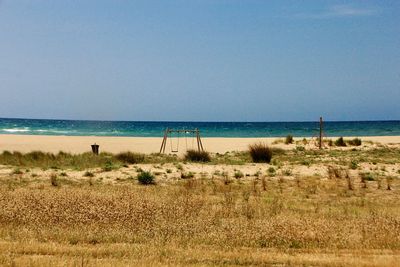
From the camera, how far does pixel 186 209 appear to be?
12016mm

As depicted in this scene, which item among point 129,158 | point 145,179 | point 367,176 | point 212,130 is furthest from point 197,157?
point 212,130

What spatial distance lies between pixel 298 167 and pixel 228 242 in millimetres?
14879

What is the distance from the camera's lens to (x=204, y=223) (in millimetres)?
10656

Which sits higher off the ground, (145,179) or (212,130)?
(145,179)

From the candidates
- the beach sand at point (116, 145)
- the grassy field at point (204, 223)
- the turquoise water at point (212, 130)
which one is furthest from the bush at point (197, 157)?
the turquoise water at point (212, 130)

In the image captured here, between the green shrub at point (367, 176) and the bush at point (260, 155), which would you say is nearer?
the green shrub at point (367, 176)

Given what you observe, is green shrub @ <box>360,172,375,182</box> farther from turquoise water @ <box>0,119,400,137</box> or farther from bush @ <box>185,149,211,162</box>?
turquoise water @ <box>0,119,400,137</box>

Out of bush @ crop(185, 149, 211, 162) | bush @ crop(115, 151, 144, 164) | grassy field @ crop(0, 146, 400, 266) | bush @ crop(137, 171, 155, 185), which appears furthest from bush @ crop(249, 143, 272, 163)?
bush @ crop(137, 171, 155, 185)

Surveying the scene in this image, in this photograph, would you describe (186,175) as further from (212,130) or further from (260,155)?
(212,130)

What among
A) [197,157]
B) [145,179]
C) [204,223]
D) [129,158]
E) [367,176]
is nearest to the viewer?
[204,223]

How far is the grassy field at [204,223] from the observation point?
8.29 meters

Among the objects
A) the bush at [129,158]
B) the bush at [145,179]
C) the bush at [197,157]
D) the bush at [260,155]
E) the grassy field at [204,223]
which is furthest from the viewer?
the bush at [197,157]

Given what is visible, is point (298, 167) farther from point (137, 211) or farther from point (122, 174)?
point (137, 211)

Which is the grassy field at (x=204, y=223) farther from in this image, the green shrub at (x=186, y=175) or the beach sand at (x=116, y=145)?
the beach sand at (x=116, y=145)
